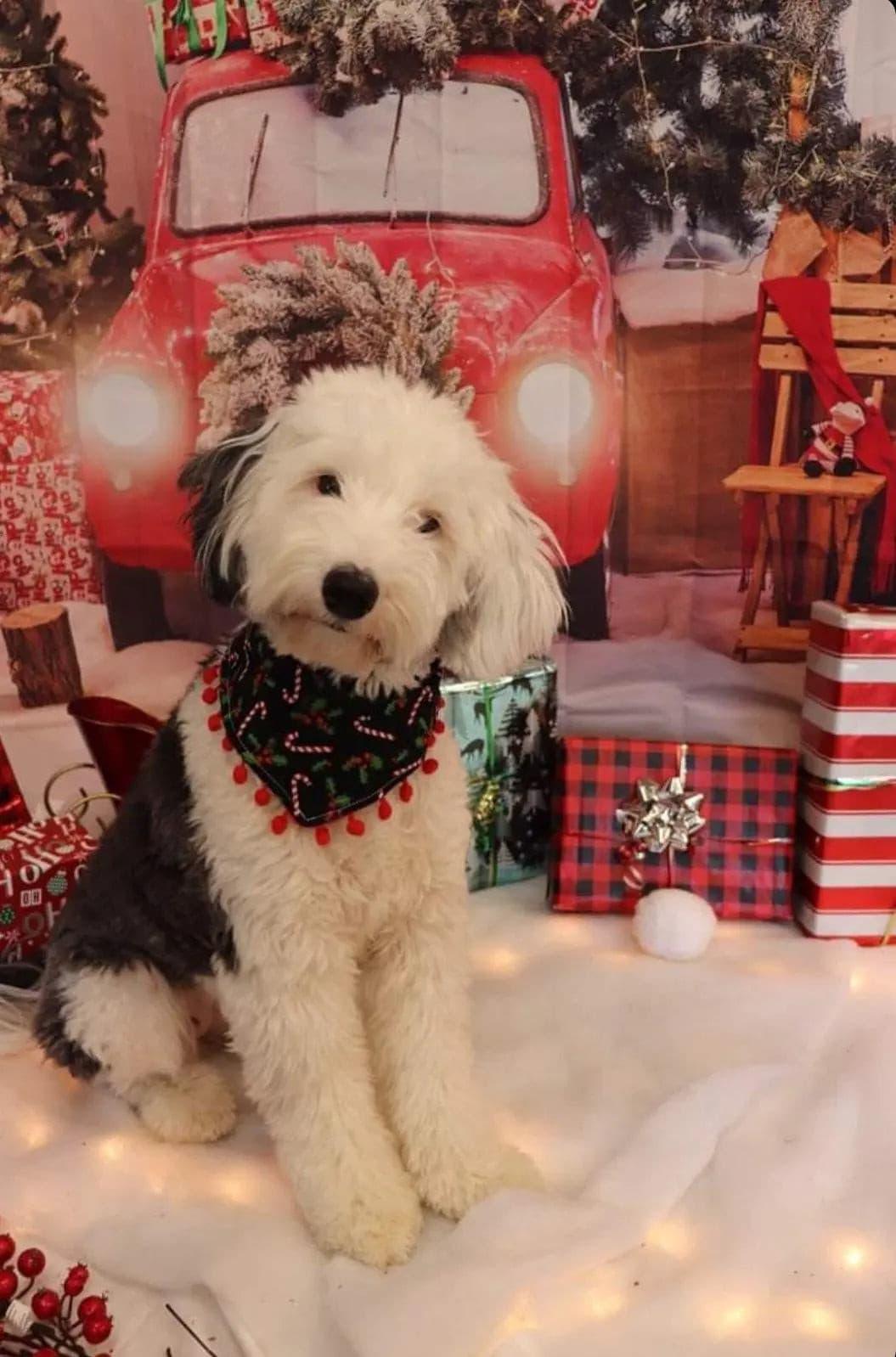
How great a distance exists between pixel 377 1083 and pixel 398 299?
1.33 meters

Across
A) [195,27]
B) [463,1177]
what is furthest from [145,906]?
[195,27]

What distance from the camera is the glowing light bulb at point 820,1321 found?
3.98 feet

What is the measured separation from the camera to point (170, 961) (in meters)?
1.43

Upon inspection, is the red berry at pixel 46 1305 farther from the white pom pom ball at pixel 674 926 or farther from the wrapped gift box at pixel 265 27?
the wrapped gift box at pixel 265 27

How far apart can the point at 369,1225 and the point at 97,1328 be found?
0.33m

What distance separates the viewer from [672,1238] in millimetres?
1346

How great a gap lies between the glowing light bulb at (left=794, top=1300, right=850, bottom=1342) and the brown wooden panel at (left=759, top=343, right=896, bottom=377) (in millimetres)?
1497

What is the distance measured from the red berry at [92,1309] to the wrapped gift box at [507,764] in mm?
1075

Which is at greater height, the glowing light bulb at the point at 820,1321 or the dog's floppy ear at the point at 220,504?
the dog's floppy ear at the point at 220,504

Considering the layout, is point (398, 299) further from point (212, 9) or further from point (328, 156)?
point (212, 9)

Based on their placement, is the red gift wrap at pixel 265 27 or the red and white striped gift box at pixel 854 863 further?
the red and white striped gift box at pixel 854 863

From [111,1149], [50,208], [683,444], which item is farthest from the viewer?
[683,444]

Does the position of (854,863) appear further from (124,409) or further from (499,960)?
(124,409)

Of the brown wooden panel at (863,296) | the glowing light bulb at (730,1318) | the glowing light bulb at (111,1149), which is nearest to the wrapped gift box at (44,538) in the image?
the glowing light bulb at (111,1149)
